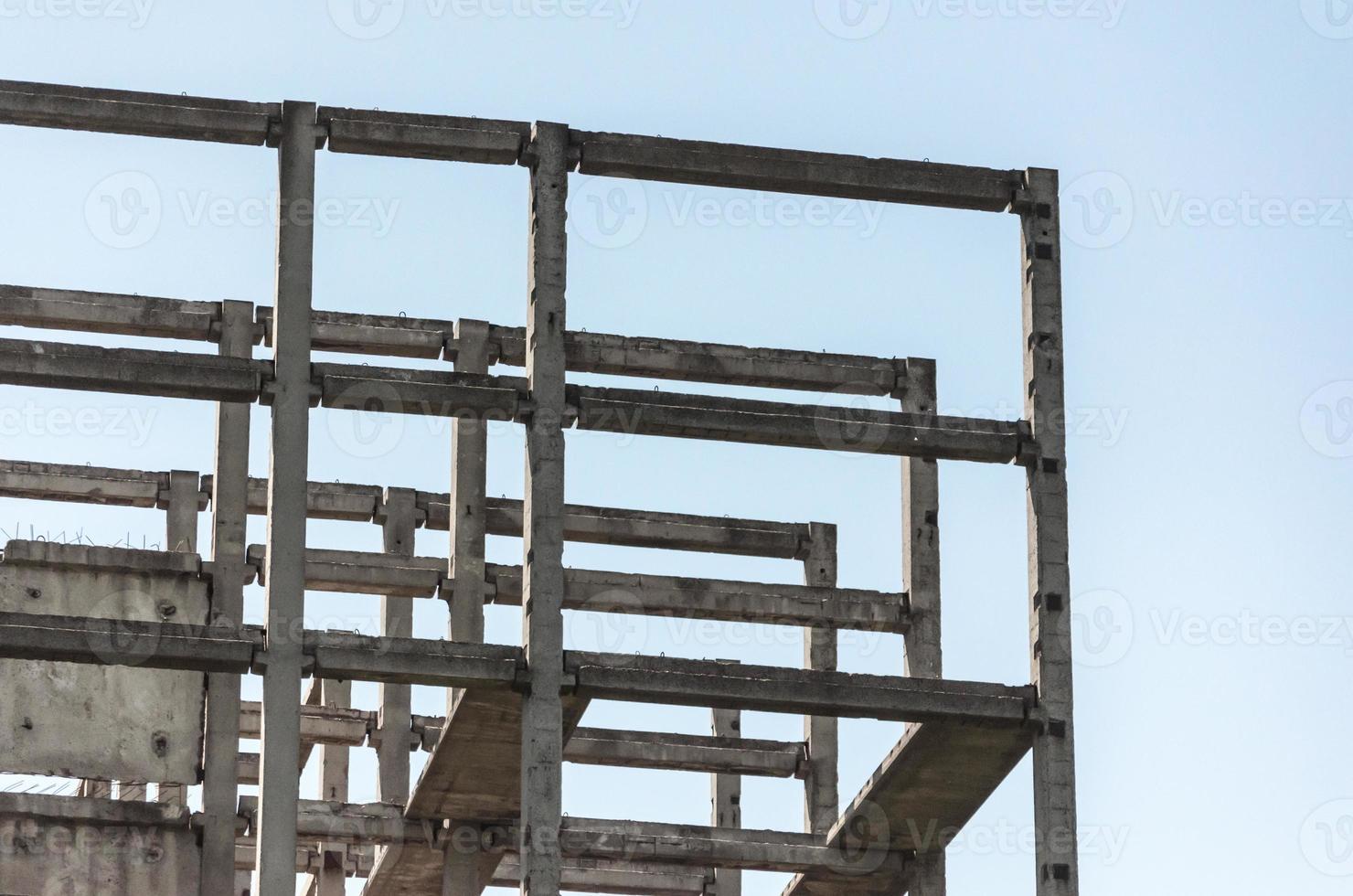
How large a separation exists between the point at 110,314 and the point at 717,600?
738cm

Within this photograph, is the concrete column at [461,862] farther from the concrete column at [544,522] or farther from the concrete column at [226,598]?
the concrete column at [544,522]

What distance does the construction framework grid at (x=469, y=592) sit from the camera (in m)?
21.3

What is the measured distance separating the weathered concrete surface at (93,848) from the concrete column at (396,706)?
3.48m

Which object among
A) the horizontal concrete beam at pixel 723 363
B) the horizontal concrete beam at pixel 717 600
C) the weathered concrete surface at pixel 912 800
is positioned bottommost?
the weathered concrete surface at pixel 912 800

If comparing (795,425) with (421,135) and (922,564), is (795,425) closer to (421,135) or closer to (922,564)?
(421,135)

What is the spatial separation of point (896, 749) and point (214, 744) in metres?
6.31

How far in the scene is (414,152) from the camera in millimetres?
22422

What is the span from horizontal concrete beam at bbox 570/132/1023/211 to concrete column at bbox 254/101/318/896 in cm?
250

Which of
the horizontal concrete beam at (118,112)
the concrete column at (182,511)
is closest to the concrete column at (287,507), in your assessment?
the horizontal concrete beam at (118,112)

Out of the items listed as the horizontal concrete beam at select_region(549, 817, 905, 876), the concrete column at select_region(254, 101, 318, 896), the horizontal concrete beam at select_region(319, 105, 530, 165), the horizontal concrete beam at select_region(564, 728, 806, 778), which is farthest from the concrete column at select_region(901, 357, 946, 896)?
the concrete column at select_region(254, 101, 318, 896)

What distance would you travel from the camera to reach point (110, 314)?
2552 cm

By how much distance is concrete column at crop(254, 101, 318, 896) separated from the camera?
806 inches

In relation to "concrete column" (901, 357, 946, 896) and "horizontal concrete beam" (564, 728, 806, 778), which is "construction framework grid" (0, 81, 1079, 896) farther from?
"horizontal concrete beam" (564, 728, 806, 778)

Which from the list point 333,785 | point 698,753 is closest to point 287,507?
point 698,753
